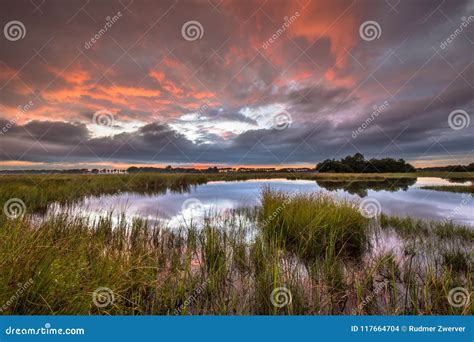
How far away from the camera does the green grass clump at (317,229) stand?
6422 mm

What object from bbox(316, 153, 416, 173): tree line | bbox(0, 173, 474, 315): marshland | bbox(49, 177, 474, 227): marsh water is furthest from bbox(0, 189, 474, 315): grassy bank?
bbox(316, 153, 416, 173): tree line

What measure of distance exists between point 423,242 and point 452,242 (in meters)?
1.06

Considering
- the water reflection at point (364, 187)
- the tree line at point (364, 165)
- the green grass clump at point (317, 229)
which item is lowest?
the green grass clump at point (317, 229)

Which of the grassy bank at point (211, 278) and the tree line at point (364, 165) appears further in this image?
the tree line at point (364, 165)

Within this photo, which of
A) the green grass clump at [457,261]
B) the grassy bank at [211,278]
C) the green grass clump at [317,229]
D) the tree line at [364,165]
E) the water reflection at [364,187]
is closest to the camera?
the grassy bank at [211,278]

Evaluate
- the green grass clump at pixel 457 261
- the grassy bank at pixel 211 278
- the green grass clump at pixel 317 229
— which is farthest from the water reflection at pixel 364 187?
the grassy bank at pixel 211 278

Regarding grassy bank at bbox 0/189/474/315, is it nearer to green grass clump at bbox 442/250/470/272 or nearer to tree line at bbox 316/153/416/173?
green grass clump at bbox 442/250/470/272

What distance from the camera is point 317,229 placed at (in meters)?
6.90

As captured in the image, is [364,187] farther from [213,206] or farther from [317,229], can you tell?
[317,229]

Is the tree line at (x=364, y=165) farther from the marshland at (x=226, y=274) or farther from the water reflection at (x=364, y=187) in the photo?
the marshland at (x=226, y=274)

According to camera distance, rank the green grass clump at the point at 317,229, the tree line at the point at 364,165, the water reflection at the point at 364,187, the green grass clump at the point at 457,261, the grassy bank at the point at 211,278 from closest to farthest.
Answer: the grassy bank at the point at 211,278 < the green grass clump at the point at 457,261 < the green grass clump at the point at 317,229 < the water reflection at the point at 364,187 < the tree line at the point at 364,165
